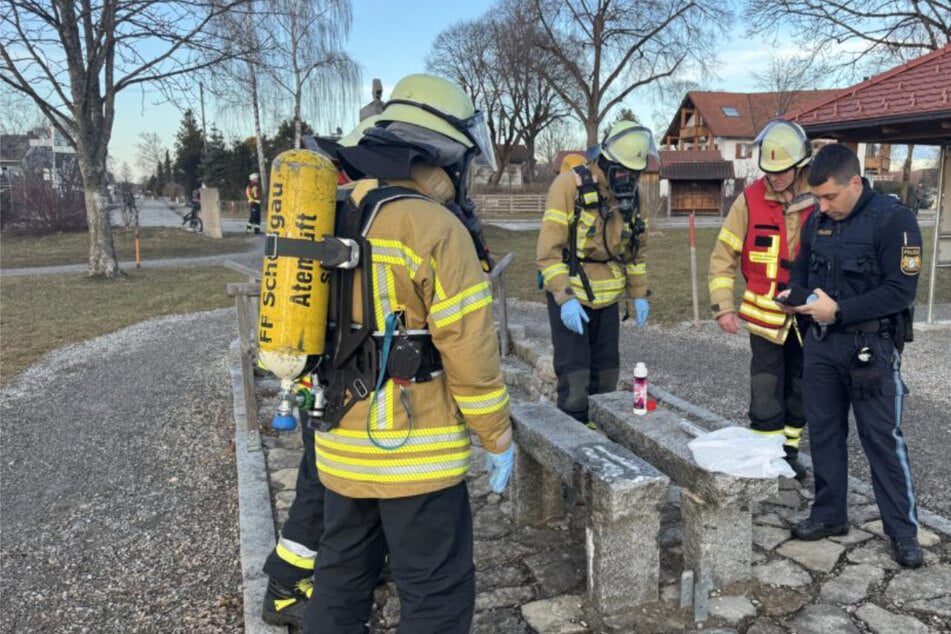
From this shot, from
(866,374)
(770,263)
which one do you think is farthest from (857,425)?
(770,263)

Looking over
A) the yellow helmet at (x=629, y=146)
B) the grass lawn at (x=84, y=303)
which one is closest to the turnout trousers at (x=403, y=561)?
the yellow helmet at (x=629, y=146)

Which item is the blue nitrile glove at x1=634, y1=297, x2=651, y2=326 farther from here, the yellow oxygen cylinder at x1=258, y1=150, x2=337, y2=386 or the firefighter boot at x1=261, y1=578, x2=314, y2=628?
the yellow oxygen cylinder at x1=258, y1=150, x2=337, y2=386

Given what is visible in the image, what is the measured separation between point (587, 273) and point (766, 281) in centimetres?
106

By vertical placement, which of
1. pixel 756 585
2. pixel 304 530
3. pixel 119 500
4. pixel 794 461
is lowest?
pixel 119 500

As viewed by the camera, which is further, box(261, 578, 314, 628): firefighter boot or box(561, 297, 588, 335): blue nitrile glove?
box(561, 297, 588, 335): blue nitrile glove

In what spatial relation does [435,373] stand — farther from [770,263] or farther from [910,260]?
[770,263]

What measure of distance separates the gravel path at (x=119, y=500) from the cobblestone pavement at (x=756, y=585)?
0.64 meters

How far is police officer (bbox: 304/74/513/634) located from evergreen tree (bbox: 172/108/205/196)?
56272 millimetres

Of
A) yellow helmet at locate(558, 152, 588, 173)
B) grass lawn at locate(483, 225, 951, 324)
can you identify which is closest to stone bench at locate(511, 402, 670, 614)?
yellow helmet at locate(558, 152, 588, 173)

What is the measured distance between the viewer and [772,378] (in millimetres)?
4223

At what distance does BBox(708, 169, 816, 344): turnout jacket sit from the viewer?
13.5 feet

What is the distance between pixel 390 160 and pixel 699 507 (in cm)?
206

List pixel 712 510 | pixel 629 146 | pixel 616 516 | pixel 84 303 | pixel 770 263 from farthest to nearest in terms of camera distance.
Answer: pixel 84 303 < pixel 629 146 < pixel 770 263 < pixel 712 510 < pixel 616 516

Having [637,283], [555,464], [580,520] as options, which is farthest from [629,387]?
[555,464]
